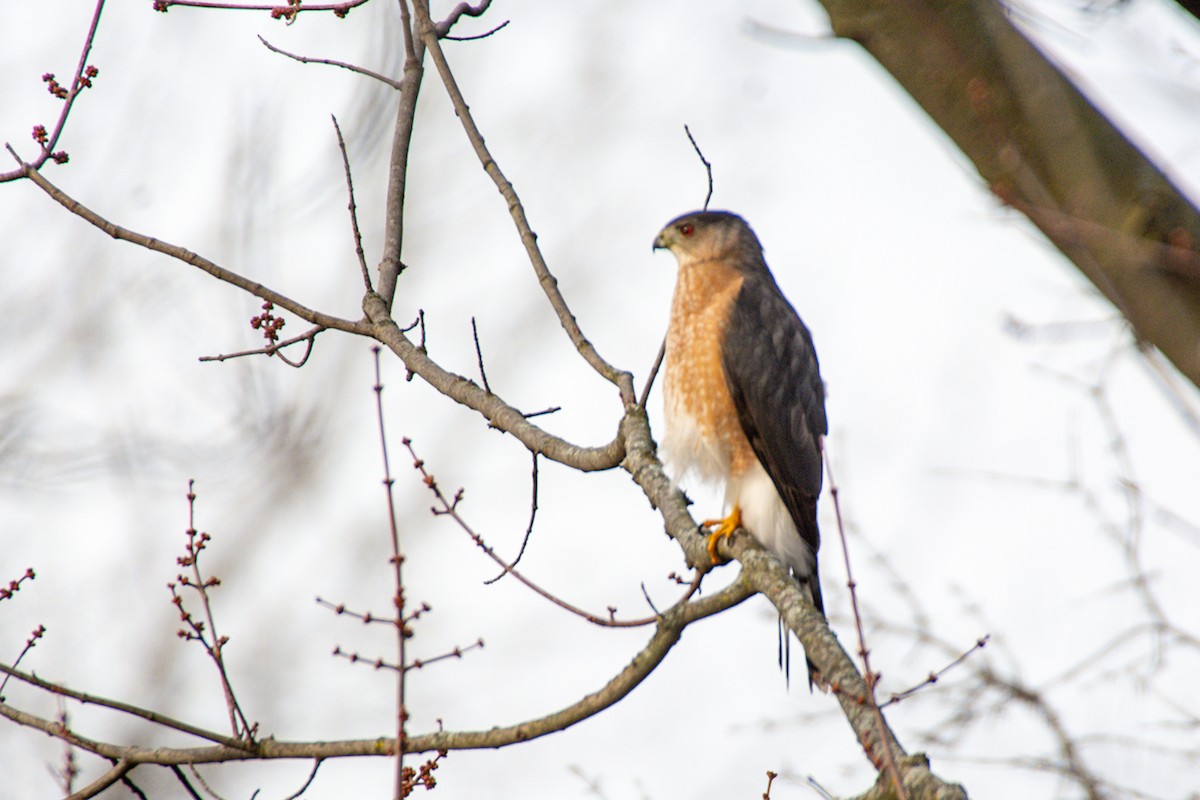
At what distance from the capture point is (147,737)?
344 inches

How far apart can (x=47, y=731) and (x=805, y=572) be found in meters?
2.71

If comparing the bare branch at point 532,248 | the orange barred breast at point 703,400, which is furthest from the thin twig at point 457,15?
the orange barred breast at point 703,400

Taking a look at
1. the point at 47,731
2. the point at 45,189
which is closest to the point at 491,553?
the point at 47,731

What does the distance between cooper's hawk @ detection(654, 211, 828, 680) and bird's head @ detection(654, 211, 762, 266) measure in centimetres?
34

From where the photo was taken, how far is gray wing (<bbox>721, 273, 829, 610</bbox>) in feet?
14.4

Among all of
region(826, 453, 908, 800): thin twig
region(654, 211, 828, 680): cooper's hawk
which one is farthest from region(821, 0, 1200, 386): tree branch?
region(654, 211, 828, 680): cooper's hawk

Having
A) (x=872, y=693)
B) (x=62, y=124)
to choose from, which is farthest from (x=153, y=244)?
(x=872, y=693)

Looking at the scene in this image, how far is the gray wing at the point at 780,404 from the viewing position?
439 cm

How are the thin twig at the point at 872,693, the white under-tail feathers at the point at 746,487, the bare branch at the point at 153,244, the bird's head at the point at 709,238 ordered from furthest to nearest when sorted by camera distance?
the bird's head at the point at 709,238 < the white under-tail feathers at the point at 746,487 < the bare branch at the point at 153,244 < the thin twig at the point at 872,693

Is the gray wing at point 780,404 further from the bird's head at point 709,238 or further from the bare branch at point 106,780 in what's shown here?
the bare branch at point 106,780

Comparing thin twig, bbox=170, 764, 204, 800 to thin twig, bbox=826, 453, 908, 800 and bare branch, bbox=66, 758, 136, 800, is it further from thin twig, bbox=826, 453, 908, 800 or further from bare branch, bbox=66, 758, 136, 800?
thin twig, bbox=826, 453, 908, 800

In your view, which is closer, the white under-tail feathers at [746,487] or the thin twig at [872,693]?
the thin twig at [872,693]

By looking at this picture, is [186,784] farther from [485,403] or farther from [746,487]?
[746,487]

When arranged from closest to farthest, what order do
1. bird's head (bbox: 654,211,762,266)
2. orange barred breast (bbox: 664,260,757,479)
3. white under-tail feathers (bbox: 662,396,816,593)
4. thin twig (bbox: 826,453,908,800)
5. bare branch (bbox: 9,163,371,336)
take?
thin twig (bbox: 826,453,908,800), bare branch (bbox: 9,163,371,336), white under-tail feathers (bbox: 662,396,816,593), orange barred breast (bbox: 664,260,757,479), bird's head (bbox: 654,211,762,266)
